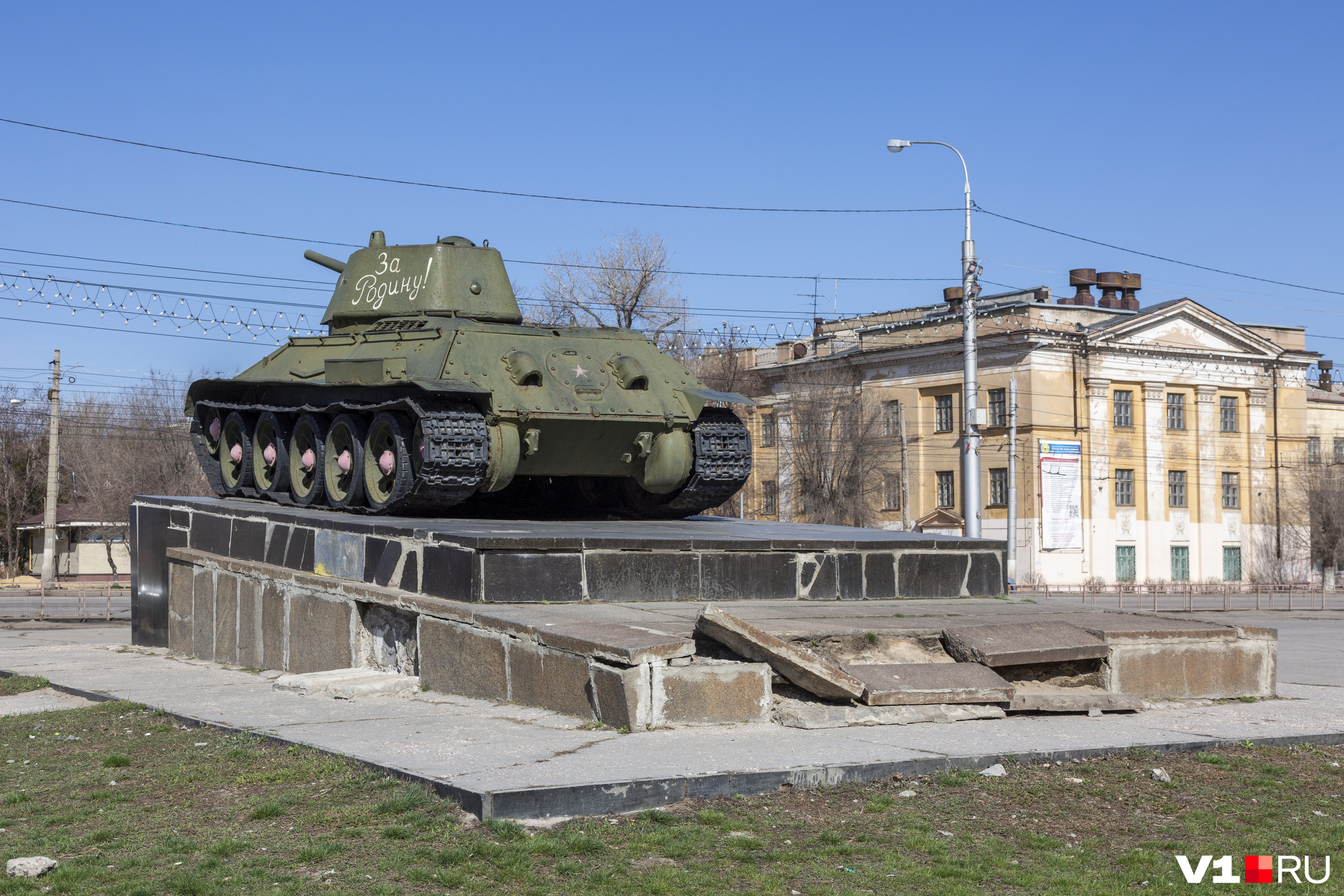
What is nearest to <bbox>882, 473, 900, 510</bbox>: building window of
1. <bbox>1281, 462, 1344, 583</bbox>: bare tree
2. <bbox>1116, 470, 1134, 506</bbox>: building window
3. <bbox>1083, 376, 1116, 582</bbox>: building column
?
<bbox>1083, 376, 1116, 582</bbox>: building column

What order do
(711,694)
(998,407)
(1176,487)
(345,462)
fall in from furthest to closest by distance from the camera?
(1176,487) → (998,407) → (345,462) → (711,694)

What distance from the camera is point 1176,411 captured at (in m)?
49.0

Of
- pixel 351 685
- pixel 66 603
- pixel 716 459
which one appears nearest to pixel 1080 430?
pixel 66 603

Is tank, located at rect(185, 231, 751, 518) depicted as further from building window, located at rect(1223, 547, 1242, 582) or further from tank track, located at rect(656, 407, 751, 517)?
building window, located at rect(1223, 547, 1242, 582)

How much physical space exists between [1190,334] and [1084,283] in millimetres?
3926

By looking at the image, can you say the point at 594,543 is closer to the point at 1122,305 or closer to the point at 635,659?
the point at 635,659

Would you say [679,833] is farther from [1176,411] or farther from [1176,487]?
[1176,411]

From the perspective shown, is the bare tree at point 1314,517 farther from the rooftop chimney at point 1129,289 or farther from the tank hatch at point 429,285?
the tank hatch at point 429,285

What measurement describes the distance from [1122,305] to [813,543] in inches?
1638

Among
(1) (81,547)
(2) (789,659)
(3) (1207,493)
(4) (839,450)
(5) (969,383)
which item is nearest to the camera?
(2) (789,659)

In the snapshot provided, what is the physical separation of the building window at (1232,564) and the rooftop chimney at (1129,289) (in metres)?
9.05

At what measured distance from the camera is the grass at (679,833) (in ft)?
16.8

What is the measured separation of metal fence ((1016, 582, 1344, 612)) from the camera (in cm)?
3325

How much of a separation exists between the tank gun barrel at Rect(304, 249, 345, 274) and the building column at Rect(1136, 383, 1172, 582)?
36063 mm
